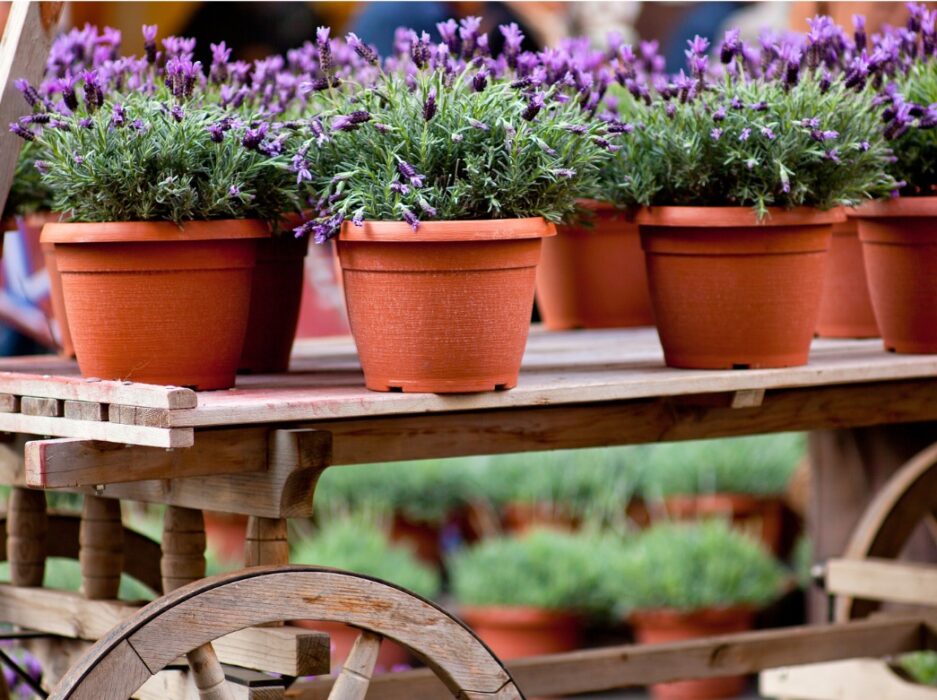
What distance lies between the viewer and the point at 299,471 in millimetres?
1999

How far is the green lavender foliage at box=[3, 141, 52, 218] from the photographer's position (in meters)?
2.62

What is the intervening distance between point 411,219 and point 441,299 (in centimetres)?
12

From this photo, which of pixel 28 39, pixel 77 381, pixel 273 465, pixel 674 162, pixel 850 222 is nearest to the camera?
pixel 77 381

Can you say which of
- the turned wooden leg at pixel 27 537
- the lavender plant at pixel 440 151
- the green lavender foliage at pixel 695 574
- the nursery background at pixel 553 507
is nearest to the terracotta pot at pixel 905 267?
the lavender plant at pixel 440 151

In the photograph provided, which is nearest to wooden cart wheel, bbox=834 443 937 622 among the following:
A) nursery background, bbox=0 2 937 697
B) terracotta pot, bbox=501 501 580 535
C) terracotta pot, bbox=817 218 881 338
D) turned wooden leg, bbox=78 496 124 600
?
nursery background, bbox=0 2 937 697

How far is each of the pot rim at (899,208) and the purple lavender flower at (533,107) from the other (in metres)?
0.80

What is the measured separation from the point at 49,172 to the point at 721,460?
3689 mm

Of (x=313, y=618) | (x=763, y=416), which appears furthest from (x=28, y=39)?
(x=763, y=416)

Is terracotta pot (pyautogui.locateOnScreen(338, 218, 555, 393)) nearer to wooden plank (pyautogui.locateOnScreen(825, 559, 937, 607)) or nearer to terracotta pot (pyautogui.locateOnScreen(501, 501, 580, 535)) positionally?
wooden plank (pyautogui.locateOnScreen(825, 559, 937, 607))

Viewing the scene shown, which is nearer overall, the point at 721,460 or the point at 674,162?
the point at 674,162

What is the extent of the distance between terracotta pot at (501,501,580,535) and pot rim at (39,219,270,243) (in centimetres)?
362

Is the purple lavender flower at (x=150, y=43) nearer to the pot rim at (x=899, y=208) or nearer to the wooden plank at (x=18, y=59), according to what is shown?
the wooden plank at (x=18, y=59)

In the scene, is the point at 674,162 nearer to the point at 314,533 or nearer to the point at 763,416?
the point at 763,416

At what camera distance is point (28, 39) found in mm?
2166
